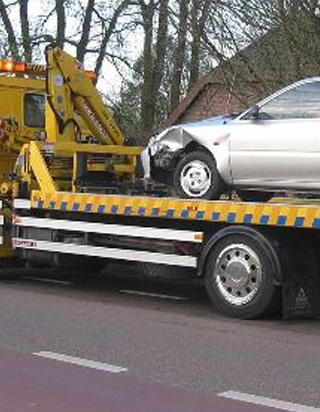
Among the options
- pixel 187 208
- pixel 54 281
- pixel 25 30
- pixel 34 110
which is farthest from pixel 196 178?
pixel 25 30

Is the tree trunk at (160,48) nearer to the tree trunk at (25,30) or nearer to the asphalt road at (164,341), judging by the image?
the tree trunk at (25,30)

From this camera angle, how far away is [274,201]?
9.74 m

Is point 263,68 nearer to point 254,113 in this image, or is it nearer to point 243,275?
point 254,113

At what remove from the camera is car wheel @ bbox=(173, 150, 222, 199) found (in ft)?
32.3

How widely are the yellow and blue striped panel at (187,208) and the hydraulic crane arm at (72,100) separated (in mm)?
1298

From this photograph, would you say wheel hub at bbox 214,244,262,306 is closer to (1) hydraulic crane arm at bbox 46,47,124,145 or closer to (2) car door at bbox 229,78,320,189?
(2) car door at bbox 229,78,320,189

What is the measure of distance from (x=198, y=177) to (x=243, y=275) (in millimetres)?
1356

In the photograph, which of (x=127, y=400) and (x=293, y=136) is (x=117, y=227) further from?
(x=127, y=400)

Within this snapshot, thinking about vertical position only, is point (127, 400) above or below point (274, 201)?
below

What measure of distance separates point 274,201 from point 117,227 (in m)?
1.89

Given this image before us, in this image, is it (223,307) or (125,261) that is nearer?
(223,307)

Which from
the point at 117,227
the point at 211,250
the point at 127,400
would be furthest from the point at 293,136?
the point at 127,400

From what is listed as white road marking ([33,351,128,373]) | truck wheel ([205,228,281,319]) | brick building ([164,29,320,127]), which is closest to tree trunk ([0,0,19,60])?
brick building ([164,29,320,127])

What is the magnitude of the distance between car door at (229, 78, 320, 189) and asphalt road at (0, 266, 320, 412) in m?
1.55
